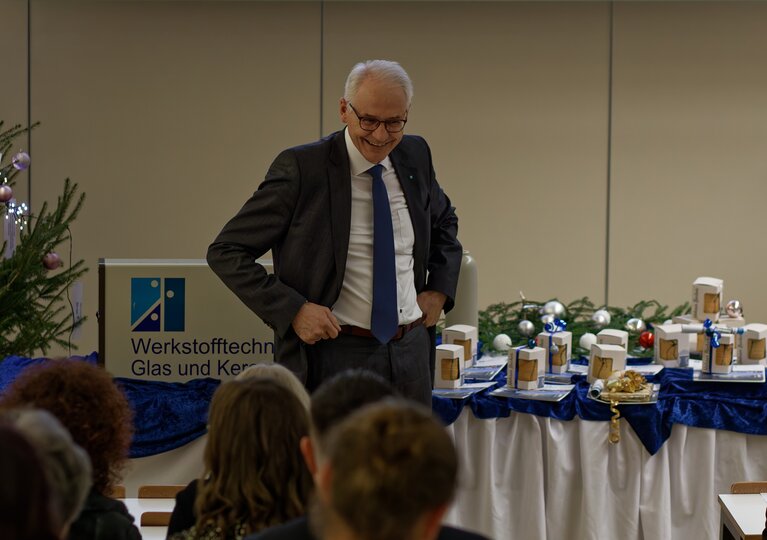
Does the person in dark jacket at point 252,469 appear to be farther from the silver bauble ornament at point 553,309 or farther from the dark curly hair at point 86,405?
the silver bauble ornament at point 553,309

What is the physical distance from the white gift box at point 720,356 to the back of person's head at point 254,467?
219cm

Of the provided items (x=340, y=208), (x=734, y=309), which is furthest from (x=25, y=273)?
(x=734, y=309)

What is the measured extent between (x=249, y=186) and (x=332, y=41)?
0.99 m

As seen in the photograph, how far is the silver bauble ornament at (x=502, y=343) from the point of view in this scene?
406 centimetres

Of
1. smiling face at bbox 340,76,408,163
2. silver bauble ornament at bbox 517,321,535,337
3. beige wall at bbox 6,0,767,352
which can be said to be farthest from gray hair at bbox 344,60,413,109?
beige wall at bbox 6,0,767,352

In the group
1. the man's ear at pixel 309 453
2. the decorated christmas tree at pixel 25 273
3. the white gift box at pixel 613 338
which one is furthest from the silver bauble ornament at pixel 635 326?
the man's ear at pixel 309 453

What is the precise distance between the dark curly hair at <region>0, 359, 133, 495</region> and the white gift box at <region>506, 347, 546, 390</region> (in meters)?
1.79

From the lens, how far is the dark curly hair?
6.35 ft

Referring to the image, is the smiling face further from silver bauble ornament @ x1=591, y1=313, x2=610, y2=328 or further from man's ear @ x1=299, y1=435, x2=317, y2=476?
silver bauble ornament @ x1=591, y1=313, x2=610, y2=328

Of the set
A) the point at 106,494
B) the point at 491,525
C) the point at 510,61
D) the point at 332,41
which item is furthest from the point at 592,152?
the point at 106,494

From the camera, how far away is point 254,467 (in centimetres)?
182

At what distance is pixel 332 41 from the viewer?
262 inches

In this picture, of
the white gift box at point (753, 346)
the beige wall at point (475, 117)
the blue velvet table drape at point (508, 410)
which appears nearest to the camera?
the blue velvet table drape at point (508, 410)

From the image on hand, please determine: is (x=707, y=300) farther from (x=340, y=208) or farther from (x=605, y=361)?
(x=340, y=208)
